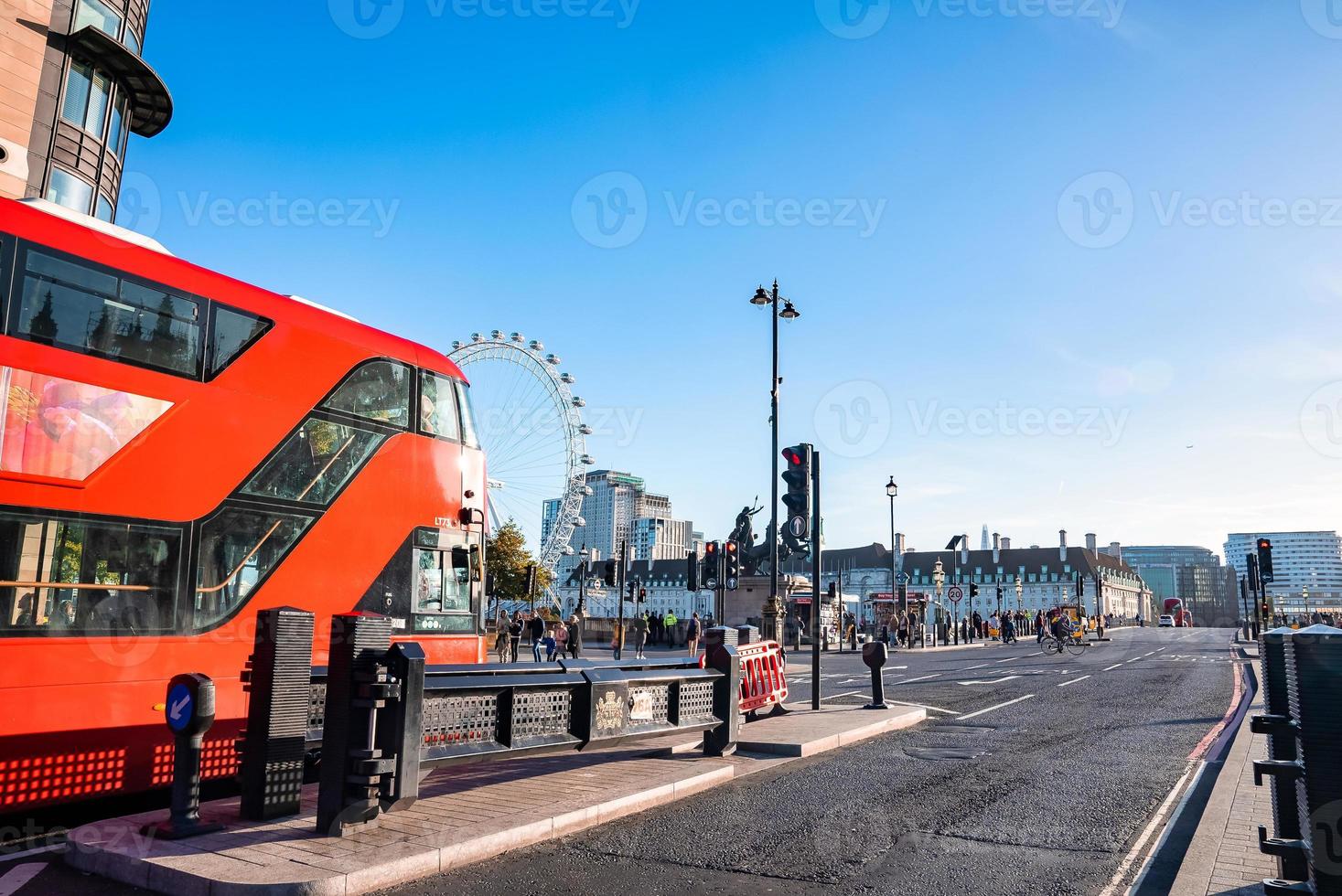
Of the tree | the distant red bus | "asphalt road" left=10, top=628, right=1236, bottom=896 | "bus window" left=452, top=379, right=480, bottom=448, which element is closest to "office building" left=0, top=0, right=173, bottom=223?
"bus window" left=452, top=379, right=480, bottom=448

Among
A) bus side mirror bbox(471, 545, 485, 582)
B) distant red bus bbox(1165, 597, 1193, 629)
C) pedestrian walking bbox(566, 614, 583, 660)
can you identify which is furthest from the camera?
distant red bus bbox(1165, 597, 1193, 629)

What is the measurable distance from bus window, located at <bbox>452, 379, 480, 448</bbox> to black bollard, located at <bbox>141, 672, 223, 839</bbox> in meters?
5.50

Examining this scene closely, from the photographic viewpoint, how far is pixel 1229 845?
6.07 meters

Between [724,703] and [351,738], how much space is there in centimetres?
466

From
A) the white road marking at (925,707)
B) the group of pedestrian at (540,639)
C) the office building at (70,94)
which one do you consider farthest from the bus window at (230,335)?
the group of pedestrian at (540,639)

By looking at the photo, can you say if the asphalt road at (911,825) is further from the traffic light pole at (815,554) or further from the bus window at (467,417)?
the bus window at (467,417)

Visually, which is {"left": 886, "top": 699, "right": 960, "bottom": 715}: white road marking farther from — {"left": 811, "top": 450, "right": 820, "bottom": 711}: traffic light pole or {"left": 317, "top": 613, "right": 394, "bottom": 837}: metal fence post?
{"left": 317, "top": 613, "right": 394, "bottom": 837}: metal fence post

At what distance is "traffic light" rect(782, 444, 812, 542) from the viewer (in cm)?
1347

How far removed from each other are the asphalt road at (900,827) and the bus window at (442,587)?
4042mm

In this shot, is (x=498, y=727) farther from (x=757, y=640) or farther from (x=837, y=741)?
(x=757, y=640)

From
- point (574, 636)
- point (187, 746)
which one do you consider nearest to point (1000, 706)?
point (187, 746)

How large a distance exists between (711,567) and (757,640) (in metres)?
12.7

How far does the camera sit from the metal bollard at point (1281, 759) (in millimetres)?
4379

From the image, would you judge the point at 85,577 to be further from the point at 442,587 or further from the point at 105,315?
the point at 442,587
